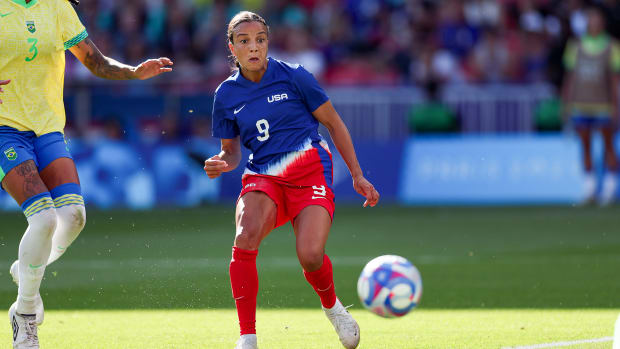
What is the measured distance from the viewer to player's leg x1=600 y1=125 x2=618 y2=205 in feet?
55.7

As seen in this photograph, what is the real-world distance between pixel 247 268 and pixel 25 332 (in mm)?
1368

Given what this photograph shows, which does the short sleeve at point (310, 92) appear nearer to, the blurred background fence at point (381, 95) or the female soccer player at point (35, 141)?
the female soccer player at point (35, 141)

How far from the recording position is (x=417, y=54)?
67.7 feet

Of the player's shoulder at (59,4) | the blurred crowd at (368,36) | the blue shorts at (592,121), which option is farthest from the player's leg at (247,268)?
the blurred crowd at (368,36)

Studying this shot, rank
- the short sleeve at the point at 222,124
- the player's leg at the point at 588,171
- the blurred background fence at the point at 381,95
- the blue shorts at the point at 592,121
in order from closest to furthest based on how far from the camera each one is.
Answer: the short sleeve at the point at 222,124
the player's leg at the point at 588,171
the blue shorts at the point at 592,121
the blurred background fence at the point at 381,95

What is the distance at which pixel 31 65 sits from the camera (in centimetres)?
670

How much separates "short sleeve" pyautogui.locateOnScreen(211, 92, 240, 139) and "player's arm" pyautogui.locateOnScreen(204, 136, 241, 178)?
0.13ft

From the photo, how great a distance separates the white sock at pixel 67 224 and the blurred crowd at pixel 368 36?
1266cm

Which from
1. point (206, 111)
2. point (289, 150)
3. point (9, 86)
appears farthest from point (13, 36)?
point (206, 111)

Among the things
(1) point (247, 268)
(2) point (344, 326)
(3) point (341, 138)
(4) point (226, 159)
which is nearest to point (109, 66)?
(4) point (226, 159)

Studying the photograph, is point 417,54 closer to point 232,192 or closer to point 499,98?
point 499,98

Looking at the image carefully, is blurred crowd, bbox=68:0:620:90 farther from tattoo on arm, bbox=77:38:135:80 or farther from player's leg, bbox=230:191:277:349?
player's leg, bbox=230:191:277:349

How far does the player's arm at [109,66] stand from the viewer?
7.12m

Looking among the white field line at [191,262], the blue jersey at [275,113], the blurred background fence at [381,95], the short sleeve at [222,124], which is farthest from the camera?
the blurred background fence at [381,95]
